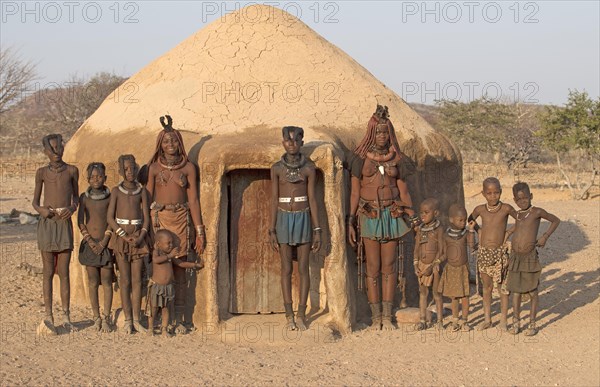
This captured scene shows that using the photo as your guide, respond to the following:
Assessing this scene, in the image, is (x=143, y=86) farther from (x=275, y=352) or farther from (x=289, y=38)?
(x=275, y=352)

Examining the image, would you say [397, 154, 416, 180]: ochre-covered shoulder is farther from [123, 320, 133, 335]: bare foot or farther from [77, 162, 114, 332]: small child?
[123, 320, 133, 335]: bare foot

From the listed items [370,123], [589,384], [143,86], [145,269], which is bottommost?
[589,384]

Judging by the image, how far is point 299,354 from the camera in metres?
6.14

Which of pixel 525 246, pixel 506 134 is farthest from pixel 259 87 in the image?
pixel 506 134

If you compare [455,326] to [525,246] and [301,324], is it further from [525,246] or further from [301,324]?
[301,324]

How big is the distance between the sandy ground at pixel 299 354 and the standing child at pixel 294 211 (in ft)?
1.70

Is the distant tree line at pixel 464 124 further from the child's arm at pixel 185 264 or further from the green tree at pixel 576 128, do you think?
the child's arm at pixel 185 264

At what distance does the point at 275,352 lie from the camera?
6195mm

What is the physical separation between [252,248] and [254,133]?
1.07 m

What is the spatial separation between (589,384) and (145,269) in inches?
147

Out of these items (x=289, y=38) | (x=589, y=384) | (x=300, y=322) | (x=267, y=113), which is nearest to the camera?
(x=589, y=384)

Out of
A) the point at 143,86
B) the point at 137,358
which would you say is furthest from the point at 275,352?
the point at 143,86

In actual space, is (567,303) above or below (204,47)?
below

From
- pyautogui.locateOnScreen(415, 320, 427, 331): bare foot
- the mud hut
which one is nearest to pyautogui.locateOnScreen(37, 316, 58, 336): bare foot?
the mud hut
